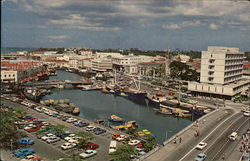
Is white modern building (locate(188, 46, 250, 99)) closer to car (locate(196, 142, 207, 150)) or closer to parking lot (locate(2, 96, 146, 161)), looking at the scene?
car (locate(196, 142, 207, 150))

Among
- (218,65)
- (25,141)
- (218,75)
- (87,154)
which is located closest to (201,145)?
(87,154)

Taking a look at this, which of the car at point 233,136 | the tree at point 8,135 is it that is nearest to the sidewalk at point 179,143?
the car at point 233,136

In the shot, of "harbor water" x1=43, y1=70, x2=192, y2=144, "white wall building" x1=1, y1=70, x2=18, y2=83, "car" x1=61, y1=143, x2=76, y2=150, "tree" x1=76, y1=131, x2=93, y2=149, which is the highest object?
"white wall building" x1=1, y1=70, x2=18, y2=83

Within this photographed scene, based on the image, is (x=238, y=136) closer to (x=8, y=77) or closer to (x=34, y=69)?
(x=8, y=77)

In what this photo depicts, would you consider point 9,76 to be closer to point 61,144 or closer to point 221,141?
point 61,144

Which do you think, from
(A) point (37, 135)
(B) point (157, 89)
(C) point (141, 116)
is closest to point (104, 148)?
(A) point (37, 135)

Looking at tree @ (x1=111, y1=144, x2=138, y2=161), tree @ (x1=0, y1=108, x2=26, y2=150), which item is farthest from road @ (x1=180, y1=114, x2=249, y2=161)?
tree @ (x1=0, y1=108, x2=26, y2=150)
